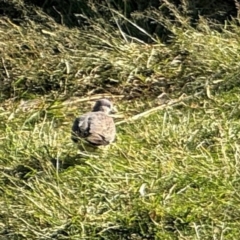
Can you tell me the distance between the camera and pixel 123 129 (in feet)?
21.7

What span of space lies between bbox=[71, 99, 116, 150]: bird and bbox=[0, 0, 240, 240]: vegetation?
103mm

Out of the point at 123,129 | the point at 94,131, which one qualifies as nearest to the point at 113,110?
the point at 123,129

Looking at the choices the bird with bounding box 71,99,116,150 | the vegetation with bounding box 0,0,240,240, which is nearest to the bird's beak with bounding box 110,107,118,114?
the vegetation with bounding box 0,0,240,240

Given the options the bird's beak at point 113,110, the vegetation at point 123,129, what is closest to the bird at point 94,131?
the vegetation at point 123,129

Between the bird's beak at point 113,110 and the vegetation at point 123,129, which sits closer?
the vegetation at point 123,129

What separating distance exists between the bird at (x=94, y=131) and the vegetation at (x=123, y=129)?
Result: 0.34ft

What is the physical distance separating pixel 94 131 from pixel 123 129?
30.5 inches

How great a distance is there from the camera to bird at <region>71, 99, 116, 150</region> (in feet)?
19.1

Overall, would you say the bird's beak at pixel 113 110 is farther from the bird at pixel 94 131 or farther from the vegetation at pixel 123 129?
the bird at pixel 94 131

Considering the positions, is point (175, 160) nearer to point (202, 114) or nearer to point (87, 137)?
point (87, 137)

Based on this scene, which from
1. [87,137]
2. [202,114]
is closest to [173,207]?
[87,137]

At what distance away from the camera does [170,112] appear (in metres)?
6.79

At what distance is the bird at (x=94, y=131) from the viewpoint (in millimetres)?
5833

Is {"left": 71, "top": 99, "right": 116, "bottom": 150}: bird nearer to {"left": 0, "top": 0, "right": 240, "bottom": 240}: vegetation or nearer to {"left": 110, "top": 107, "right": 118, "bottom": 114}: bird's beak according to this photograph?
{"left": 0, "top": 0, "right": 240, "bottom": 240}: vegetation
